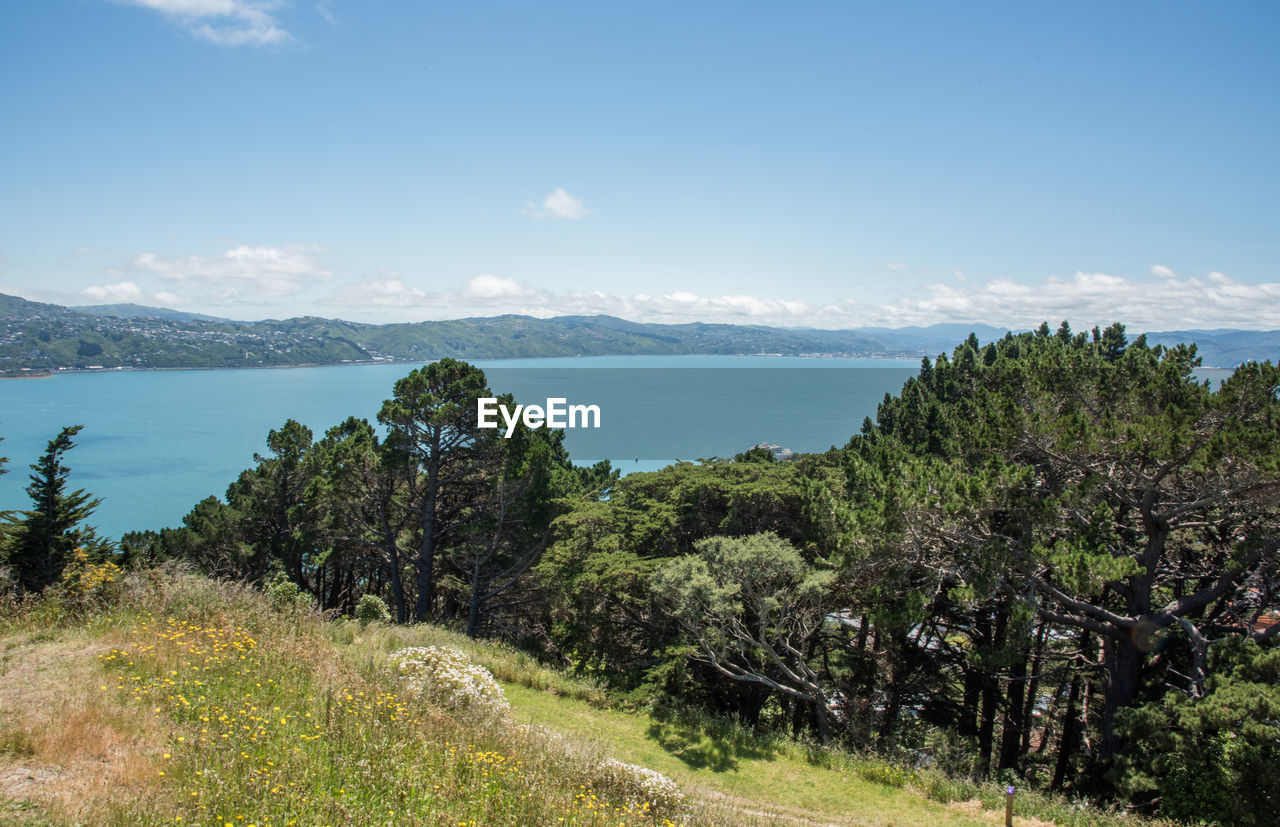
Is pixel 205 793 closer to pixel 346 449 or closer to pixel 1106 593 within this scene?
pixel 1106 593

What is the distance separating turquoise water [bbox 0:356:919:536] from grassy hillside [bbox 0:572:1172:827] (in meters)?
37.7

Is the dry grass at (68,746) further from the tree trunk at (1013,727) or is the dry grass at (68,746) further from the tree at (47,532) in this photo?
the tree trunk at (1013,727)

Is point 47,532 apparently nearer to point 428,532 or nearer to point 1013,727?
point 428,532

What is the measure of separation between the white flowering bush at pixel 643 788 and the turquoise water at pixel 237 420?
139ft

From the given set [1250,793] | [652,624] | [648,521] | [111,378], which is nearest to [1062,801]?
[1250,793]

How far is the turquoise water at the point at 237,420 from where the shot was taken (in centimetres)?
6862

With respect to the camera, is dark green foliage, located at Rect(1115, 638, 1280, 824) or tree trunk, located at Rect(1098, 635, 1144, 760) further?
tree trunk, located at Rect(1098, 635, 1144, 760)

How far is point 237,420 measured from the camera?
4281 inches

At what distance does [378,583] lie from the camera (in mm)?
29891

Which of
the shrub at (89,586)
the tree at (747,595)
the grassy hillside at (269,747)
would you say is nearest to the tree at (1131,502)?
the tree at (747,595)

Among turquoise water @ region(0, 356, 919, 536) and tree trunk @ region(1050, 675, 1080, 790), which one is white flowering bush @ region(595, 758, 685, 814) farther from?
turquoise water @ region(0, 356, 919, 536)

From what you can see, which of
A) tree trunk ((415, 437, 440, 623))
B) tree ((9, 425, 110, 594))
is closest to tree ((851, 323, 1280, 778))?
tree trunk ((415, 437, 440, 623))

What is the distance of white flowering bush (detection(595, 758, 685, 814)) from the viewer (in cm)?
630

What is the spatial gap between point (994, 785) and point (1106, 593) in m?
7.01
